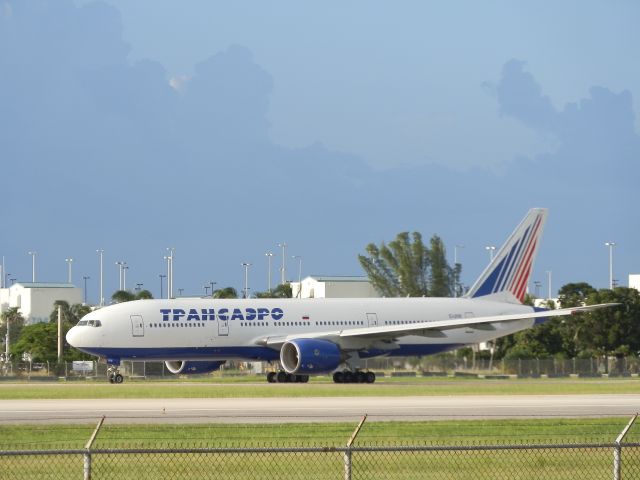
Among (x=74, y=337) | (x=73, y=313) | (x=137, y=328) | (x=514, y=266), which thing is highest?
Result: (x=514, y=266)

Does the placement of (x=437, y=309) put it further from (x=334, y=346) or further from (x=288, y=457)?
(x=288, y=457)

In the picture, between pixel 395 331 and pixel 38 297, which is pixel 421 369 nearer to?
pixel 395 331

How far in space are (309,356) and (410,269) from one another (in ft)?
217

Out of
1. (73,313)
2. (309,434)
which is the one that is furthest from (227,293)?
(309,434)

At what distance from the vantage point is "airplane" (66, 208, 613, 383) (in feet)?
209

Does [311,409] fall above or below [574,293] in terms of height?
below

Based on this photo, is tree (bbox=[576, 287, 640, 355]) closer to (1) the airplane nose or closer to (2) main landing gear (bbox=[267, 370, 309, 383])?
(2) main landing gear (bbox=[267, 370, 309, 383])

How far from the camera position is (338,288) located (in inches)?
5817

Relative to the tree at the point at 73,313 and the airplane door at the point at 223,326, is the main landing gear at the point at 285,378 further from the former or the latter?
the tree at the point at 73,313

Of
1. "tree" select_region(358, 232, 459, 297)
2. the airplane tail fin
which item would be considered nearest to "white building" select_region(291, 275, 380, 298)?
"tree" select_region(358, 232, 459, 297)

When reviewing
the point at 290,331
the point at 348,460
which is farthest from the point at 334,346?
the point at 348,460

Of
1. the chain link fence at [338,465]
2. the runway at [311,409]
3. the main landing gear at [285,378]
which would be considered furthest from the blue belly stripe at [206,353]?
the chain link fence at [338,465]

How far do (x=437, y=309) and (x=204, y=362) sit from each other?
1205 centimetres

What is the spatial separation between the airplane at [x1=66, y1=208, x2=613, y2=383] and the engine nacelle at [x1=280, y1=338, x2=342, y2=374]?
0.15ft
